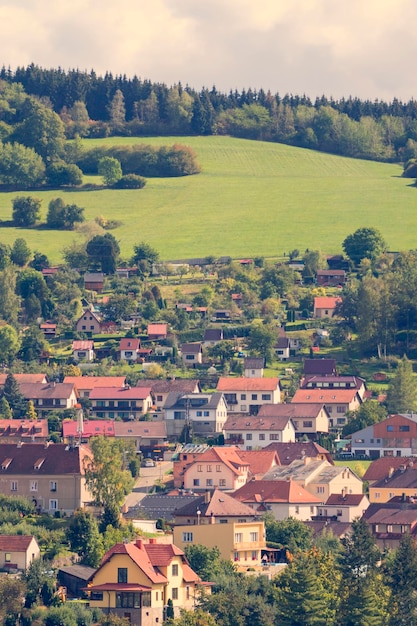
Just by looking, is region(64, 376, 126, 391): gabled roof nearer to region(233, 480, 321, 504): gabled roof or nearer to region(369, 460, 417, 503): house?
region(369, 460, 417, 503): house

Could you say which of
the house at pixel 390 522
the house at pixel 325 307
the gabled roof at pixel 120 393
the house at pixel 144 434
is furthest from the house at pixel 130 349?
the house at pixel 390 522

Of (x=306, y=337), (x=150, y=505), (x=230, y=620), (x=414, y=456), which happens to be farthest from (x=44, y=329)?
(x=230, y=620)

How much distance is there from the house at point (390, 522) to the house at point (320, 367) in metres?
46.2

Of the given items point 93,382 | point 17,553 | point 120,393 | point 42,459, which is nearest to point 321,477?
point 42,459

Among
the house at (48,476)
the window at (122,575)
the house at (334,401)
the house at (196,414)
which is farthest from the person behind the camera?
the house at (334,401)

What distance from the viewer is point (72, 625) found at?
310 ft

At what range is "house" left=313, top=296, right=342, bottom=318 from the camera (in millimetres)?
188375

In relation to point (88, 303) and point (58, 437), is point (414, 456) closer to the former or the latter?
point (58, 437)

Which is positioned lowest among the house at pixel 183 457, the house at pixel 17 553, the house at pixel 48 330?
the house at pixel 17 553

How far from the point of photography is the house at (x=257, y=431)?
497ft

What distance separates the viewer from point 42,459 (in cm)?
12475

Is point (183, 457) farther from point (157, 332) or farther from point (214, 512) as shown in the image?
point (157, 332)

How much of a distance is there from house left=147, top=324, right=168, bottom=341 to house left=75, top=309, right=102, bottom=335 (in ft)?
16.9

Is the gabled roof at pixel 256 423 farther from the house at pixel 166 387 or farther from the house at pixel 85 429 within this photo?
the house at pixel 85 429
